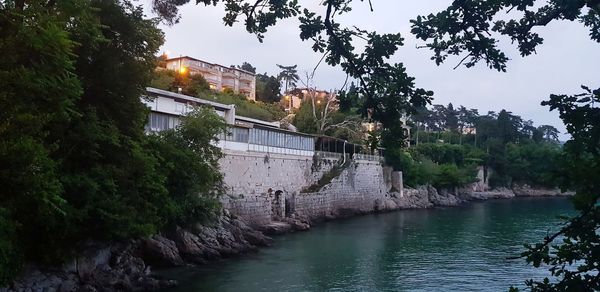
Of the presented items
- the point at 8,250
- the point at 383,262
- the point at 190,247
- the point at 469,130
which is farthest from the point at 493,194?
the point at 8,250

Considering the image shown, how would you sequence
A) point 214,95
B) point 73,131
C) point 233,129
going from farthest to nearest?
point 214,95 → point 233,129 → point 73,131

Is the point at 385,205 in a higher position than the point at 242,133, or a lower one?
lower

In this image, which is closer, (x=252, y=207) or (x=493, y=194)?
(x=252, y=207)

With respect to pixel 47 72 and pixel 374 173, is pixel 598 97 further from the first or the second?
pixel 374 173

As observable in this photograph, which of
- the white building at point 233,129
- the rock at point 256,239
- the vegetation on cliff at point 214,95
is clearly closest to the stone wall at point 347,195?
the white building at point 233,129

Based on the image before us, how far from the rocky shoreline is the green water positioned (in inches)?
32.4

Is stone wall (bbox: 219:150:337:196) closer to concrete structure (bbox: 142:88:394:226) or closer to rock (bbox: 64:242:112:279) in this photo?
concrete structure (bbox: 142:88:394:226)

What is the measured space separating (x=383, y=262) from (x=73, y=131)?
44.3ft

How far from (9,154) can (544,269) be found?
60.1 ft

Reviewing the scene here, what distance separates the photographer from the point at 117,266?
15445 millimetres

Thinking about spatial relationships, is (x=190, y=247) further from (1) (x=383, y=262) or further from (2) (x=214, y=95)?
(2) (x=214, y=95)

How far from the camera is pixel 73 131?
497 inches

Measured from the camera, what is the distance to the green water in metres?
17.1

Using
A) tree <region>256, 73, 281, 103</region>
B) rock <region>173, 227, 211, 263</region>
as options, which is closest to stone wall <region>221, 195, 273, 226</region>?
rock <region>173, 227, 211, 263</region>
